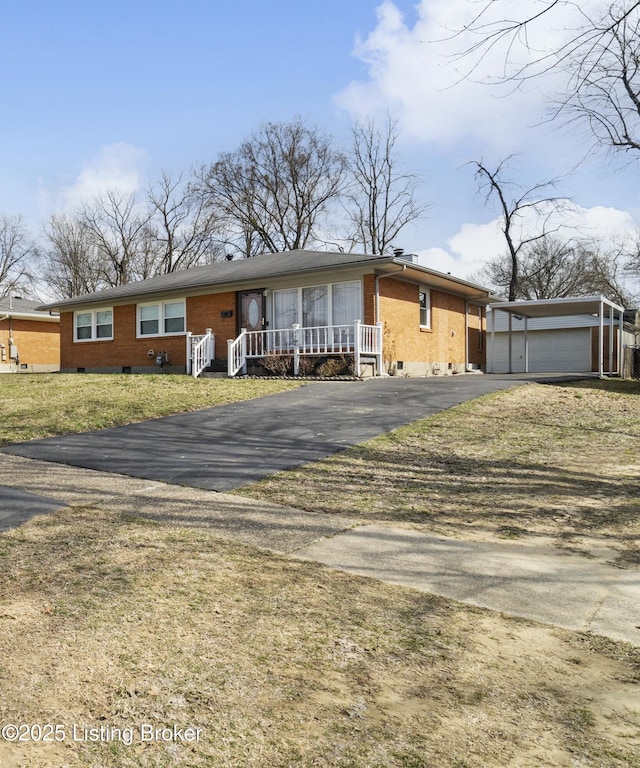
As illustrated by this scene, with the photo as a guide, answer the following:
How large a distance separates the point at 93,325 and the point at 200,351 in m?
7.55

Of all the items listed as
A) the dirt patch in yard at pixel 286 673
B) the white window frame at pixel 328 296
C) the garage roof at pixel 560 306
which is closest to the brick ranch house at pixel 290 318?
the white window frame at pixel 328 296

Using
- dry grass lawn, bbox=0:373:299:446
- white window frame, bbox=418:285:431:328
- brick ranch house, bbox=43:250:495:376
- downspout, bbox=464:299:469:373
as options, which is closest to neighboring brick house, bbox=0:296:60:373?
brick ranch house, bbox=43:250:495:376

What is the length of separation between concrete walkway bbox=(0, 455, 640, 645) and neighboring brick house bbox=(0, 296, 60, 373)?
30.4 metres

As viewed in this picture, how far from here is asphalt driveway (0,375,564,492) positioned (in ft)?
22.4

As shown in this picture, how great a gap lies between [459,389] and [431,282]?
7.68 meters

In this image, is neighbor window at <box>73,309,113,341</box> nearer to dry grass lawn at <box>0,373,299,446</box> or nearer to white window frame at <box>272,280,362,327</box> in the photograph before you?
white window frame at <box>272,280,362,327</box>

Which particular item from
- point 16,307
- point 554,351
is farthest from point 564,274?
point 16,307

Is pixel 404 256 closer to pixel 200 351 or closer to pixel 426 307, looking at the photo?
pixel 426 307

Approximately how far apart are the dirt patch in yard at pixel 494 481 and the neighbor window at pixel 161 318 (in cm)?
1462

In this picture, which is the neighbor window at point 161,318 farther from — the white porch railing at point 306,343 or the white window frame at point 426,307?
the white window frame at point 426,307

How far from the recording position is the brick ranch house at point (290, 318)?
59.1ft

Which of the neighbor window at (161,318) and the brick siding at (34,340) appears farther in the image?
the brick siding at (34,340)

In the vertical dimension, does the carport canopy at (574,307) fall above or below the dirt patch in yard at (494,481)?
above

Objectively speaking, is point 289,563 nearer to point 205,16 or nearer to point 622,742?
point 622,742
